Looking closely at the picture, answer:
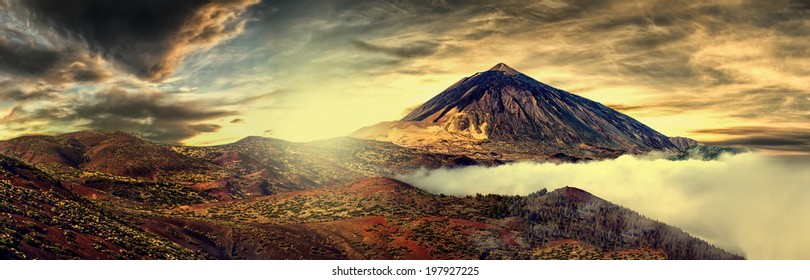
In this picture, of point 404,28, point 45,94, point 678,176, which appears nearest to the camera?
point 45,94

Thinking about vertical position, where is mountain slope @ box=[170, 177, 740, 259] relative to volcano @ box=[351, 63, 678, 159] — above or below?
below

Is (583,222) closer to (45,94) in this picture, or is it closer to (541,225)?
(541,225)

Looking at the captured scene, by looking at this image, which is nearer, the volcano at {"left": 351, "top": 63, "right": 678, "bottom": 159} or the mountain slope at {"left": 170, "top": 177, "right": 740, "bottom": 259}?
the mountain slope at {"left": 170, "top": 177, "right": 740, "bottom": 259}

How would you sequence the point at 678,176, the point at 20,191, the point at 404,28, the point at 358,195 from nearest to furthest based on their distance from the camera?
1. the point at 20,191
2. the point at 404,28
3. the point at 358,195
4. the point at 678,176

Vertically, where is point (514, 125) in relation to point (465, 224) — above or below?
above

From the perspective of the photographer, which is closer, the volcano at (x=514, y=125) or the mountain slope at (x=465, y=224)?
the mountain slope at (x=465, y=224)

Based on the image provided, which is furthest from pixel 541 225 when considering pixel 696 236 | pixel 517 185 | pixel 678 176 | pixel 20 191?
pixel 20 191

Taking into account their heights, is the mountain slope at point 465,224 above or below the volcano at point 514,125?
below

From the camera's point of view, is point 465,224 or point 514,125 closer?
point 465,224
